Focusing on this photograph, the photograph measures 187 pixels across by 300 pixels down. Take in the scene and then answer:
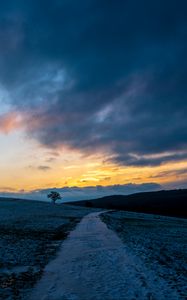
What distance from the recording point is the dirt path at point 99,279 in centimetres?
1323

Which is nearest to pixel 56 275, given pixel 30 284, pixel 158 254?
pixel 30 284

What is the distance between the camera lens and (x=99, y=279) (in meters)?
15.7

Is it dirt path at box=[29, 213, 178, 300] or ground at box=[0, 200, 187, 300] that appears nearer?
dirt path at box=[29, 213, 178, 300]

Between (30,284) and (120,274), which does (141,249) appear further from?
(30,284)

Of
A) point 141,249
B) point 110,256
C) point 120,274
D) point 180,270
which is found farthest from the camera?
point 141,249

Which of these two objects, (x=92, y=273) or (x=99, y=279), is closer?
(x=99, y=279)

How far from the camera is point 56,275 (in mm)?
16875

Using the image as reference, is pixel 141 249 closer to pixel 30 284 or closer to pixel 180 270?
pixel 180 270

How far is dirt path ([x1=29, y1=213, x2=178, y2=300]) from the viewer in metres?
13.2

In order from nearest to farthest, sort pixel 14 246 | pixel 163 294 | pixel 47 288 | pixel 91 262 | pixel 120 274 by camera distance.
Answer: pixel 163 294 < pixel 47 288 < pixel 120 274 < pixel 91 262 < pixel 14 246

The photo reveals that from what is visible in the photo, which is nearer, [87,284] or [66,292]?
[66,292]

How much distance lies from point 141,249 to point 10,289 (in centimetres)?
1215

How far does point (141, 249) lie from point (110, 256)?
12.3 ft

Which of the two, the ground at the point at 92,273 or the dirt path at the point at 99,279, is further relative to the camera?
the ground at the point at 92,273
